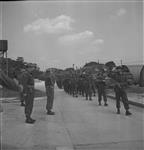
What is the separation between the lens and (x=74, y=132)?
444 centimetres

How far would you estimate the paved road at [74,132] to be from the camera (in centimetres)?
373

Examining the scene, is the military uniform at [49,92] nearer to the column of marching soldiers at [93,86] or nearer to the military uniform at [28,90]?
the column of marching soldiers at [93,86]

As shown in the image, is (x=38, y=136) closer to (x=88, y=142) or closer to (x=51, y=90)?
(x=88, y=142)

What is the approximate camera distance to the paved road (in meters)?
3.73

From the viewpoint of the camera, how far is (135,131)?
441 cm

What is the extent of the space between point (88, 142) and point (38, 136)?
2.47 feet

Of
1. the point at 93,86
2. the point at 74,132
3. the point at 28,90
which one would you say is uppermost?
the point at 28,90

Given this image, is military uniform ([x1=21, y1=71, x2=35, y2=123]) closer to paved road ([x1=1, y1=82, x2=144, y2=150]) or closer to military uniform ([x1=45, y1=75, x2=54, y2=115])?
paved road ([x1=1, y1=82, x2=144, y2=150])

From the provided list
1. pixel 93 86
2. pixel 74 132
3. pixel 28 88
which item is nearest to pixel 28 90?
pixel 28 88

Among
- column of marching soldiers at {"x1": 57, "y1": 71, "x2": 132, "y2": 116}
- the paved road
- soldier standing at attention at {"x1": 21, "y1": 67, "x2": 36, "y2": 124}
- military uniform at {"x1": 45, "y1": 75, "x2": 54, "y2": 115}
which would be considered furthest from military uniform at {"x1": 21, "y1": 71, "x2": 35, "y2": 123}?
column of marching soldiers at {"x1": 57, "y1": 71, "x2": 132, "y2": 116}

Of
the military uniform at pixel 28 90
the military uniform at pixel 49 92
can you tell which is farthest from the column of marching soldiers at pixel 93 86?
the military uniform at pixel 28 90

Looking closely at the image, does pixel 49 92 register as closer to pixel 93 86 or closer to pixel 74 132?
pixel 74 132

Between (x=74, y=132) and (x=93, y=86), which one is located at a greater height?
(x=93, y=86)

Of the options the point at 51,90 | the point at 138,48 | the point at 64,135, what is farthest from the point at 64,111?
the point at 138,48
